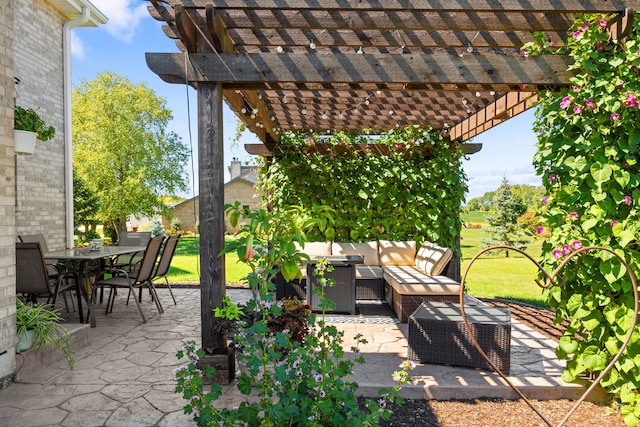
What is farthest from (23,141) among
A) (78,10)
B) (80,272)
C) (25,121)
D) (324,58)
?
(78,10)

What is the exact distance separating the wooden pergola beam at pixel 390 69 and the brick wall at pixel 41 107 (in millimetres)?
5535

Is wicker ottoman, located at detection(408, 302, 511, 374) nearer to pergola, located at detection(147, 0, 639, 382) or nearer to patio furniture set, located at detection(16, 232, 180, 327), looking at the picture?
pergola, located at detection(147, 0, 639, 382)

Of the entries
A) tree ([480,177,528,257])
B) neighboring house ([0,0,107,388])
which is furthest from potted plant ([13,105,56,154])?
tree ([480,177,528,257])

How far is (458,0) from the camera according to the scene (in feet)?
9.80

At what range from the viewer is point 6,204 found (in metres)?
3.29

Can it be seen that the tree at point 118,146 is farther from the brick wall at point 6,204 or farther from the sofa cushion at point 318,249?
the brick wall at point 6,204

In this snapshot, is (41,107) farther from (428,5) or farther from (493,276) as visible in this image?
(493,276)

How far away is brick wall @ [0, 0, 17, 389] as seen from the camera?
3238 mm

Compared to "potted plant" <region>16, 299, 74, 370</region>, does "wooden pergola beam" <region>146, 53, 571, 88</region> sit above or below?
above

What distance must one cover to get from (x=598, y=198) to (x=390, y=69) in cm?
178

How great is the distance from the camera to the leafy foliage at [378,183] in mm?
7086

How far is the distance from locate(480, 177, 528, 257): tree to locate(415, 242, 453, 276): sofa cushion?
11.2m

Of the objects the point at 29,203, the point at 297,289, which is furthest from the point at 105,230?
the point at 297,289

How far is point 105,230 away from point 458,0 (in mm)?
19765
